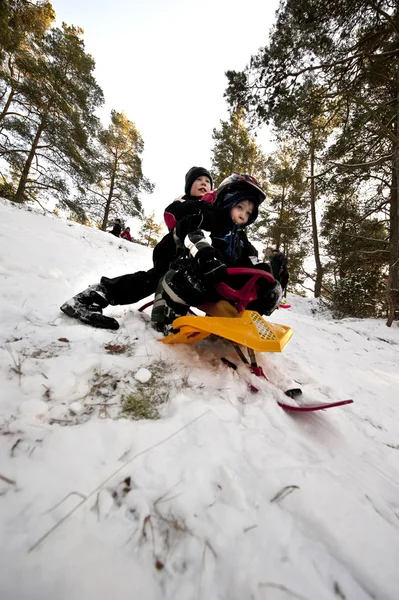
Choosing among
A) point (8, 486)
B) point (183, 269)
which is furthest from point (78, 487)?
point (183, 269)

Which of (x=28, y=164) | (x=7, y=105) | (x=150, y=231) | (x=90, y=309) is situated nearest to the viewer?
(x=90, y=309)

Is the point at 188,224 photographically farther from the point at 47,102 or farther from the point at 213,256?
the point at 47,102

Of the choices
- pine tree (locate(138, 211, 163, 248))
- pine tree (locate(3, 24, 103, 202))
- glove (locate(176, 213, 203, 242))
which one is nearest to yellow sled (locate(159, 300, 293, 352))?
glove (locate(176, 213, 203, 242))

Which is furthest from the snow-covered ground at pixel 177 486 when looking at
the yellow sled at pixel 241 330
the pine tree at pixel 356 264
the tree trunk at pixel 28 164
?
the tree trunk at pixel 28 164

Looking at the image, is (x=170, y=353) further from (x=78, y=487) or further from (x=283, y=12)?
(x=283, y=12)

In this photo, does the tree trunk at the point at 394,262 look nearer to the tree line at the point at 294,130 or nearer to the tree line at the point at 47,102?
the tree line at the point at 294,130

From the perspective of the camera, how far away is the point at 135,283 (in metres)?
2.57

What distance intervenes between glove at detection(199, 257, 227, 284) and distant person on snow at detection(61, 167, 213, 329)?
0.79 metres

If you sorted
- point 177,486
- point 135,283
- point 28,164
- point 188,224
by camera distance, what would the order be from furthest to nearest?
point 28,164, point 135,283, point 188,224, point 177,486

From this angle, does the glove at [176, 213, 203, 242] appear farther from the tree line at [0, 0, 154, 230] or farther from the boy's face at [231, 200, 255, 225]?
the tree line at [0, 0, 154, 230]

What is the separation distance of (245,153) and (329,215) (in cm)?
876

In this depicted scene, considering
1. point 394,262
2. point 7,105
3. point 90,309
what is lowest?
point 90,309

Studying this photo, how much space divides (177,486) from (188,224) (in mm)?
1862

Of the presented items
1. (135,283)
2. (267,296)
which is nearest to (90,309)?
(135,283)
